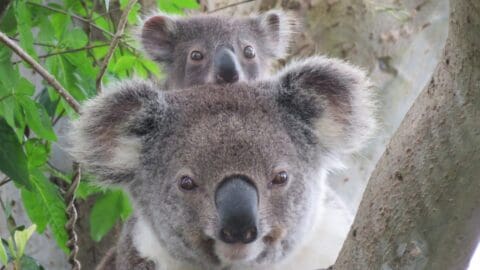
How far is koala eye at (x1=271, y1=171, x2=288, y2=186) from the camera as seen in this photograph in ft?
7.99

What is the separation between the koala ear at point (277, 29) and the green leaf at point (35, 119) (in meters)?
1.85

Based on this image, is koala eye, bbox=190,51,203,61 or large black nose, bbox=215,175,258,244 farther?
koala eye, bbox=190,51,203,61

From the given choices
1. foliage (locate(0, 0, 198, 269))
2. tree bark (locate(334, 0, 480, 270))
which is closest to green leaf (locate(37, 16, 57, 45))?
foliage (locate(0, 0, 198, 269))

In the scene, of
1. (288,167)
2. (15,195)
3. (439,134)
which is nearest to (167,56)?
(15,195)

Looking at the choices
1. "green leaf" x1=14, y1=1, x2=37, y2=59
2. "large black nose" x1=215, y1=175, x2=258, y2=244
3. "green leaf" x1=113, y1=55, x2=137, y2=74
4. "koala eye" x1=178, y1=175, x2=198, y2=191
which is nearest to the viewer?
"large black nose" x1=215, y1=175, x2=258, y2=244

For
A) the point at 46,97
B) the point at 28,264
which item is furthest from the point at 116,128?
the point at 46,97

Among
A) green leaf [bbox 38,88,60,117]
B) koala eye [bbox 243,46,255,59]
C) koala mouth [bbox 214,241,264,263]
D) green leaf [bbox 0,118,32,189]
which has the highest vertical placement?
koala eye [bbox 243,46,255,59]

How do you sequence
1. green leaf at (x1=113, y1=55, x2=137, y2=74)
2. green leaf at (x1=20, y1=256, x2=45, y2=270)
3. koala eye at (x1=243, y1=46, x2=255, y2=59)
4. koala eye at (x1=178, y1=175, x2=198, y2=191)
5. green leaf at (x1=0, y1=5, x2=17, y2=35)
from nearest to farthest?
koala eye at (x1=178, y1=175, x2=198, y2=191)
green leaf at (x1=20, y1=256, x2=45, y2=270)
green leaf at (x1=0, y1=5, x2=17, y2=35)
green leaf at (x1=113, y1=55, x2=137, y2=74)
koala eye at (x1=243, y1=46, x2=255, y2=59)

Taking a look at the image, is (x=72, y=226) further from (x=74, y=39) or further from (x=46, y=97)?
(x=46, y=97)

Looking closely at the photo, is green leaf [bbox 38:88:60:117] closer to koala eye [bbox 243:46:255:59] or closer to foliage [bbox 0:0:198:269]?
foliage [bbox 0:0:198:269]

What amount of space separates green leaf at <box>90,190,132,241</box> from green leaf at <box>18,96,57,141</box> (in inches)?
30.3

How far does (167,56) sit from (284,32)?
0.65 meters

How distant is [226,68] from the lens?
3.60 m

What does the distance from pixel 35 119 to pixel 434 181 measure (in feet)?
4.62
